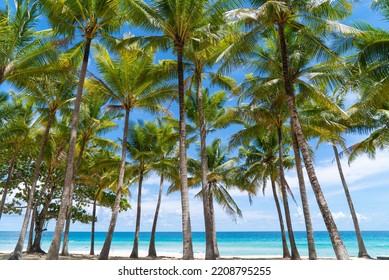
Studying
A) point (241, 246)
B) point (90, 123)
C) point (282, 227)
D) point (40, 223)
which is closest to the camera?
point (90, 123)

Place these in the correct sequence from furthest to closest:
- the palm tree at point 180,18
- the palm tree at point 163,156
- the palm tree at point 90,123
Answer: the palm tree at point 163,156 → the palm tree at point 90,123 → the palm tree at point 180,18

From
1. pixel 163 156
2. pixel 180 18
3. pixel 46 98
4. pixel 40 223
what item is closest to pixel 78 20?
pixel 180 18

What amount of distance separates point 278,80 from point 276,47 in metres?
2.17

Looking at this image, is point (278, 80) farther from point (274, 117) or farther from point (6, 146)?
point (6, 146)

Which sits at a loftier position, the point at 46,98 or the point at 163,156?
the point at 46,98

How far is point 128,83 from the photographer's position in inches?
625

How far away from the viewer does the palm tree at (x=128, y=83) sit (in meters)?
15.5

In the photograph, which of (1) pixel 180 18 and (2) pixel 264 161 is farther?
(2) pixel 264 161

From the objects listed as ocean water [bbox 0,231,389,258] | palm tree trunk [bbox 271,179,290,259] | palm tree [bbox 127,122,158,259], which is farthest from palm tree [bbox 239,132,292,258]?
ocean water [bbox 0,231,389,258]

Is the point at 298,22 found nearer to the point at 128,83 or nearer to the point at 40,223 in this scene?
the point at 128,83

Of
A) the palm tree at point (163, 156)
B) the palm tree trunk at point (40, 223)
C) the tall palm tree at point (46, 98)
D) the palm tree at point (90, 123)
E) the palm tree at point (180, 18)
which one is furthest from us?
the palm tree trunk at point (40, 223)

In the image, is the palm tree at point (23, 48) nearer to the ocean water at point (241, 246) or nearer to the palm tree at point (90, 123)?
the palm tree at point (90, 123)

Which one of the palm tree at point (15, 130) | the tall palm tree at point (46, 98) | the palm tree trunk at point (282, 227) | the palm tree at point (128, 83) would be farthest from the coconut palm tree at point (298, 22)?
the palm tree at point (15, 130)

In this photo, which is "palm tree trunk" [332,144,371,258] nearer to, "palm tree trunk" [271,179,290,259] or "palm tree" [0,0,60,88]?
"palm tree trunk" [271,179,290,259]
